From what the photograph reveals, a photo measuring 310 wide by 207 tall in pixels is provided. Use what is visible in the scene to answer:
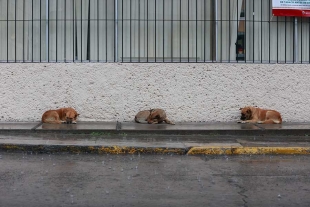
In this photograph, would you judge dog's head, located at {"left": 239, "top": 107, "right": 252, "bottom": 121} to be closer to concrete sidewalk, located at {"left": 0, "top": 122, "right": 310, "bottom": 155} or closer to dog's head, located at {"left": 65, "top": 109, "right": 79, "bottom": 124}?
concrete sidewalk, located at {"left": 0, "top": 122, "right": 310, "bottom": 155}

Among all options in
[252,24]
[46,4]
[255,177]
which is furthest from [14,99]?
[255,177]

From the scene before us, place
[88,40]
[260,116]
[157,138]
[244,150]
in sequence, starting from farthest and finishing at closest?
[88,40]
[260,116]
[157,138]
[244,150]

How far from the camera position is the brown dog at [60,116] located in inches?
495

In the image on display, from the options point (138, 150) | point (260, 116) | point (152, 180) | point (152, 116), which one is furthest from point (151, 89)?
point (152, 180)

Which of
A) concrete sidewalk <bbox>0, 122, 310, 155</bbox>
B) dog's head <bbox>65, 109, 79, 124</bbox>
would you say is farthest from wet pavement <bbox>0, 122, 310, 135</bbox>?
dog's head <bbox>65, 109, 79, 124</bbox>

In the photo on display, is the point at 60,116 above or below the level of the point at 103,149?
above

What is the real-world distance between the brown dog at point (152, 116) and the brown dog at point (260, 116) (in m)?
1.84

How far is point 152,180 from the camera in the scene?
715cm

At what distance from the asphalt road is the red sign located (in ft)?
17.0

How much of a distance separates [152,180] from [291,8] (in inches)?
310

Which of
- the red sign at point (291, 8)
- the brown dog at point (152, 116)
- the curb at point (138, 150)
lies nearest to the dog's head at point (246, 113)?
the brown dog at point (152, 116)

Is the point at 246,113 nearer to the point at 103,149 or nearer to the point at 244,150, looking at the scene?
the point at 244,150

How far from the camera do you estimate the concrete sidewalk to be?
947 centimetres

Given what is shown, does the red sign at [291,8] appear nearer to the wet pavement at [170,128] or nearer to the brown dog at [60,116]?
the wet pavement at [170,128]
